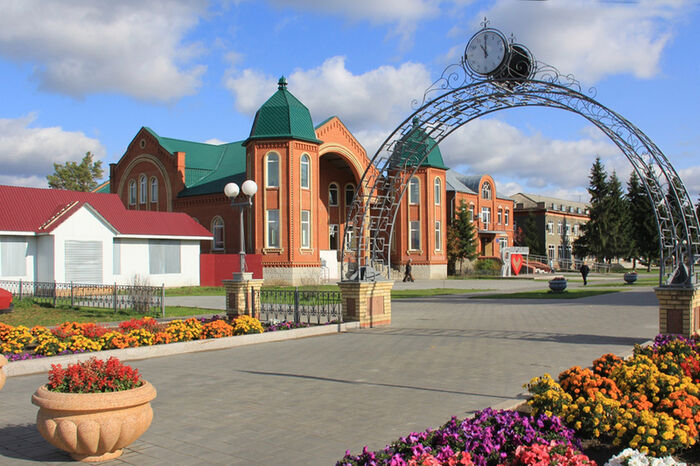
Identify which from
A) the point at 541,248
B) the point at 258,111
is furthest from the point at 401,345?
the point at 541,248

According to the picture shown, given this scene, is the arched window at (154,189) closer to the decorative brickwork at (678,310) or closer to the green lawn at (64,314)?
the green lawn at (64,314)

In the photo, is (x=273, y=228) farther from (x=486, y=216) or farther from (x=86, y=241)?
(x=486, y=216)

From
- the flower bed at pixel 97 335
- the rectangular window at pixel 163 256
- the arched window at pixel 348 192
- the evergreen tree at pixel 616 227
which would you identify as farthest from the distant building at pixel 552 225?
the flower bed at pixel 97 335

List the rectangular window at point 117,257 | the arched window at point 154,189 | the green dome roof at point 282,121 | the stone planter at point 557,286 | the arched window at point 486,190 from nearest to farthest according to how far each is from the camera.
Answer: the stone planter at point 557,286, the rectangular window at point 117,257, the green dome roof at point 282,121, the arched window at point 154,189, the arched window at point 486,190

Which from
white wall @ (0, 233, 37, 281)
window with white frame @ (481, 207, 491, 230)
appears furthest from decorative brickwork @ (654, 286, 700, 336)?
window with white frame @ (481, 207, 491, 230)

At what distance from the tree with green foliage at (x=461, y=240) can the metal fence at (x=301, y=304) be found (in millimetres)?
36877

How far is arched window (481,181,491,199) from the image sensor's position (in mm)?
63319

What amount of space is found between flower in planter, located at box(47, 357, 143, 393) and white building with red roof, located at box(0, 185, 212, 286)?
24416mm

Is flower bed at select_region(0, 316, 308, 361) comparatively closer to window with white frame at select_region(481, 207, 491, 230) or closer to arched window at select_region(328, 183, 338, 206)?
Result: arched window at select_region(328, 183, 338, 206)

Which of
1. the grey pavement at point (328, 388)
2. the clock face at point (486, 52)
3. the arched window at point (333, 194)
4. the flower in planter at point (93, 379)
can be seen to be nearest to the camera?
the flower in planter at point (93, 379)

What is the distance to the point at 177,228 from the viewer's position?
3512 centimetres

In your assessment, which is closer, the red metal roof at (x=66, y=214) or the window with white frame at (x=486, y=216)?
the red metal roof at (x=66, y=214)

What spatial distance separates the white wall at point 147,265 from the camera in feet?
106

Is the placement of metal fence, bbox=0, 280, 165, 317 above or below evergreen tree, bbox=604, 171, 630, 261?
below
